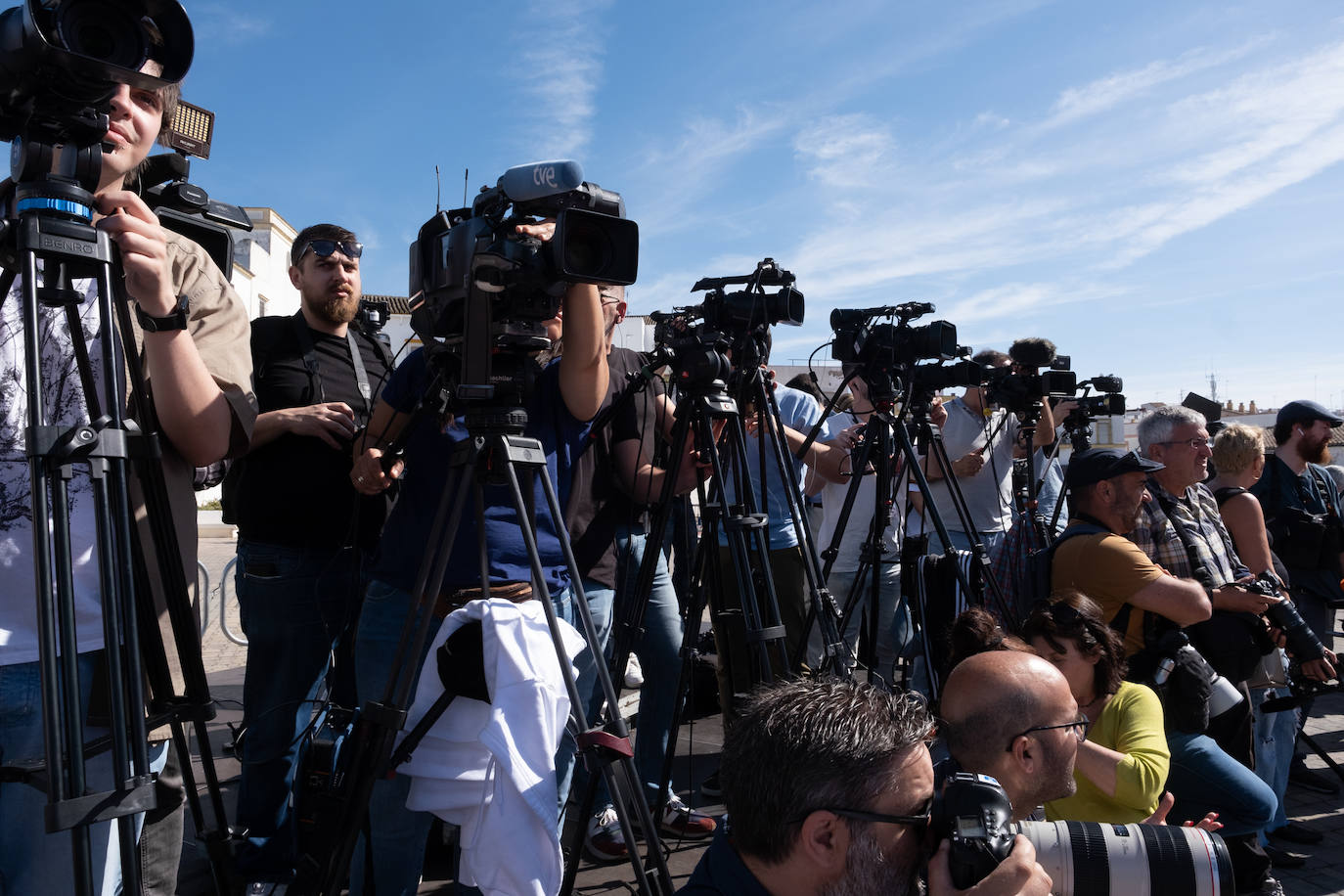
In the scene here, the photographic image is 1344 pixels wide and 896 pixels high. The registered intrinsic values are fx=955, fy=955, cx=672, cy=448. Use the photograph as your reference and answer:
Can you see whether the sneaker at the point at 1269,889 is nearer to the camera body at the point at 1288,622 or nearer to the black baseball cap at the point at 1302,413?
the camera body at the point at 1288,622

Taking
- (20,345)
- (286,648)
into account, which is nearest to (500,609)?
(20,345)

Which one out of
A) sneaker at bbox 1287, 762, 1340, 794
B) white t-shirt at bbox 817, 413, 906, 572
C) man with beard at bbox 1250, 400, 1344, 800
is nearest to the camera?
sneaker at bbox 1287, 762, 1340, 794

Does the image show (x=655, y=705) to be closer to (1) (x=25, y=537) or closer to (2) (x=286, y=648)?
(2) (x=286, y=648)

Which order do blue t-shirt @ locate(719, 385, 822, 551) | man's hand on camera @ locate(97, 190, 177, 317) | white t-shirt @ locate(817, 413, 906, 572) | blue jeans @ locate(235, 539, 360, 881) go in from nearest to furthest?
man's hand on camera @ locate(97, 190, 177, 317)
blue jeans @ locate(235, 539, 360, 881)
blue t-shirt @ locate(719, 385, 822, 551)
white t-shirt @ locate(817, 413, 906, 572)

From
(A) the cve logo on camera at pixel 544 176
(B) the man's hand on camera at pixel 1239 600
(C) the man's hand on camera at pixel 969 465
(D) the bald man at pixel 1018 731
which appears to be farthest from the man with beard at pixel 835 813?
(C) the man's hand on camera at pixel 969 465

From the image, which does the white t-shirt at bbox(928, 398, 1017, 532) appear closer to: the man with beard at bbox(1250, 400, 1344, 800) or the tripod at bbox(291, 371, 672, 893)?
the man with beard at bbox(1250, 400, 1344, 800)

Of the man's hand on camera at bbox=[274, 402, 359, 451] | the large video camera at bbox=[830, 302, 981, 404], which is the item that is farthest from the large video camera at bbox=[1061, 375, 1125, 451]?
the man's hand on camera at bbox=[274, 402, 359, 451]

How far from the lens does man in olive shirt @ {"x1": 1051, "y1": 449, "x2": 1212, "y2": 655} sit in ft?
10.0

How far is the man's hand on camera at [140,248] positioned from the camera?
1.44 metres

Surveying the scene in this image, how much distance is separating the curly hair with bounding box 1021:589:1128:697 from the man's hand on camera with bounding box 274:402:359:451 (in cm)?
204

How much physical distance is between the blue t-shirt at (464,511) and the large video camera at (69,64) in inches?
37.3

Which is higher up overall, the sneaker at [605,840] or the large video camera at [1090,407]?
the large video camera at [1090,407]

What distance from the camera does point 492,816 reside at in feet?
5.98

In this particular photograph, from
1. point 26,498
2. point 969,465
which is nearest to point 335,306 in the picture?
point 26,498
